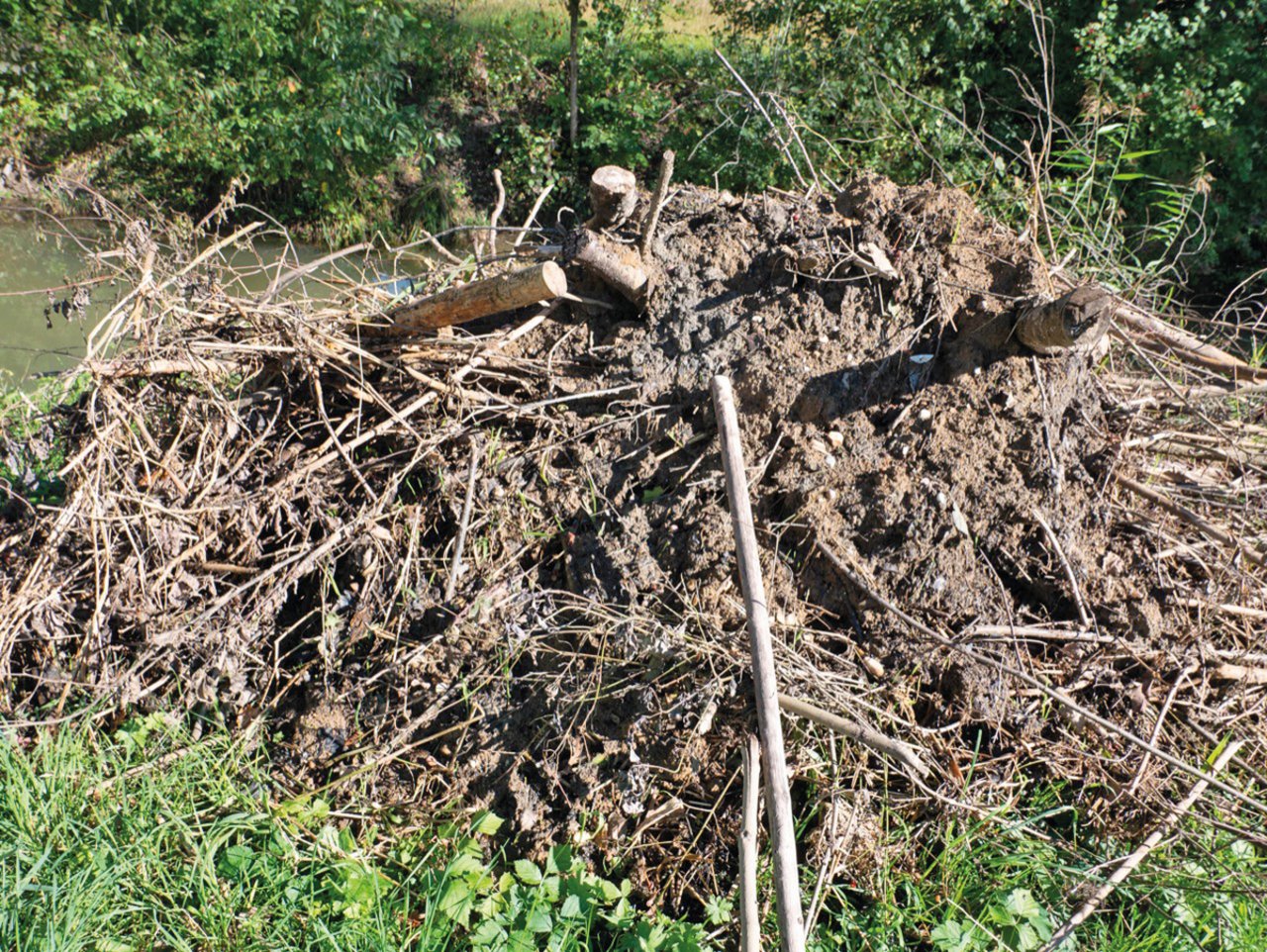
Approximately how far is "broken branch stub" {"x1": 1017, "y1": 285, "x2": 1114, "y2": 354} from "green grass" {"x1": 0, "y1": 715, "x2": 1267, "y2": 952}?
1329 millimetres

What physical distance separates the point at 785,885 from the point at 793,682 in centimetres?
70

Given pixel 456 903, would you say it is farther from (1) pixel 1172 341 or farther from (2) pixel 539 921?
(1) pixel 1172 341

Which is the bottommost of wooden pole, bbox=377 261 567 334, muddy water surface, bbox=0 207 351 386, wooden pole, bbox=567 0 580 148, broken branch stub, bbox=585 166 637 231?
muddy water surface, bbox=0 207 351 386

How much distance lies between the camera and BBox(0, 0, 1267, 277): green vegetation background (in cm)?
855

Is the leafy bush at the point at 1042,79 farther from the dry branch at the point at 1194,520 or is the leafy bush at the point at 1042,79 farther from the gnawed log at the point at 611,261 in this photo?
the dry branch at the point at 1194,520

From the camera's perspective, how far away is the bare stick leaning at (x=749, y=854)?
6.59 feet

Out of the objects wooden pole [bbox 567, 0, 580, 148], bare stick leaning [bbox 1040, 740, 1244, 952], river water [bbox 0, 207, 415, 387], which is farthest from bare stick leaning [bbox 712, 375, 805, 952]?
wooden pole [bbox 567, 0, 580, 148]

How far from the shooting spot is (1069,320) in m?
2.59

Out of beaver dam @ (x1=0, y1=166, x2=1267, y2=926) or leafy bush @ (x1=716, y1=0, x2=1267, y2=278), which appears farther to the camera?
leafy bush @ (x1=716, y1=0, x2=1267, y2=278)

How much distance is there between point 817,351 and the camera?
293cm

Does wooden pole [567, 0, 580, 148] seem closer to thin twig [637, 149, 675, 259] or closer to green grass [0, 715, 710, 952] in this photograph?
thin twig [637, 149, 675, 259]

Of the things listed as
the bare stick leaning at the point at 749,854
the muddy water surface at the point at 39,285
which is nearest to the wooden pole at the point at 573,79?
the muddy water surface at the point at 39,285

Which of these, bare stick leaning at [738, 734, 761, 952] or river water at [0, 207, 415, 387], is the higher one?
bare stick leaning at [738, 734, 761, 952]

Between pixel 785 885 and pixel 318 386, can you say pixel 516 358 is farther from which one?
pixel 785 885
